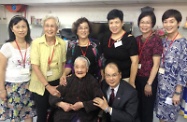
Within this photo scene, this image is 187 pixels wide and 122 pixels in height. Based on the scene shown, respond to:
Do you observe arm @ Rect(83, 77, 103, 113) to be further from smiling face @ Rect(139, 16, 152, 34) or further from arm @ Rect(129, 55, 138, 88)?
smiling face @ Rect(139, 16, 152, 34)

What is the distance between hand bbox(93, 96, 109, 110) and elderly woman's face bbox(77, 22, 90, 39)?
2.22 feet

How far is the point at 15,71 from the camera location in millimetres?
1934

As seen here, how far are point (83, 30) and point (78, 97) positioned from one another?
69 cm

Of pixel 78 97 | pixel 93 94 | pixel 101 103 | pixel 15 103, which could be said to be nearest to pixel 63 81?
pixel 78 97

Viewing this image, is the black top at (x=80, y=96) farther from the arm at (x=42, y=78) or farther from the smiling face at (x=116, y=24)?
the smiling face at (x=116, y=24)

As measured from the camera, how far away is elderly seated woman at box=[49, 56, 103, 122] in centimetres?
174

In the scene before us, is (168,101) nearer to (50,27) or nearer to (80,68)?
(80,68)

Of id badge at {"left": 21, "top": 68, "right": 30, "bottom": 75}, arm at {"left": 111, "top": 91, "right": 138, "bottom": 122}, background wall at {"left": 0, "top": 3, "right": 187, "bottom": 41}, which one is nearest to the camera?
arm at {"left": 111, "top": 91, "right": 138, "bottom": 122}

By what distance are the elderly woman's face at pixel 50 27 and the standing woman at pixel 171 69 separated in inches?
43.4

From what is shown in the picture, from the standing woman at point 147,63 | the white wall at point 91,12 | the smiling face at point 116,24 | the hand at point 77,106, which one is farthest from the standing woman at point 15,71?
the white wall at point 91,12

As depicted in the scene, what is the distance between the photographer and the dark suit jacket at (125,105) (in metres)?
1.63

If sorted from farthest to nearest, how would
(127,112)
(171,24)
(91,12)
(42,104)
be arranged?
(91,12)
(42,104)
(171,24)
(127,112)

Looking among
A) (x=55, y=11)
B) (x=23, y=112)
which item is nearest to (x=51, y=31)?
(x=23, y=112)

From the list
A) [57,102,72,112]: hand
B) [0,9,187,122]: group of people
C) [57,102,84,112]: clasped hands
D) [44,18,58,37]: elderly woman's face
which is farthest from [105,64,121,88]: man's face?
[44,18,58,37]: elderly woman's face
